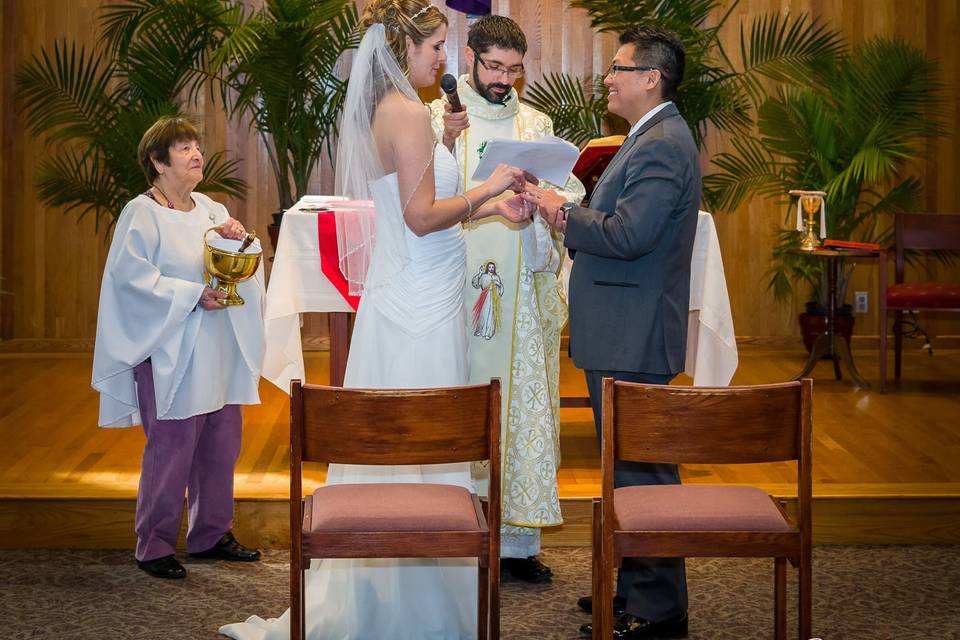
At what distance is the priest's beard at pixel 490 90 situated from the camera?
162 inches

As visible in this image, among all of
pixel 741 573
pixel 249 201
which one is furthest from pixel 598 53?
pixel 741 573

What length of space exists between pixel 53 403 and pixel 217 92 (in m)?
2.63

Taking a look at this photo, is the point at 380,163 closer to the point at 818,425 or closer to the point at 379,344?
the point at 379,344

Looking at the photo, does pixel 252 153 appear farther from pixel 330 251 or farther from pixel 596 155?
pixel 596 155

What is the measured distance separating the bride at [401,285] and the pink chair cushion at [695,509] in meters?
0.70

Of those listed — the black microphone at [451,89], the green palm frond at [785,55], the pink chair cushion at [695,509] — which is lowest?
the pink chair cushion at [695,509]

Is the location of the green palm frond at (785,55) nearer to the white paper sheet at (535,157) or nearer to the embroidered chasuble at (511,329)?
the embroidered chasuble at (511,329)

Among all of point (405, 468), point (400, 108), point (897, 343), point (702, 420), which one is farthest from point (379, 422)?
point (897, 343)

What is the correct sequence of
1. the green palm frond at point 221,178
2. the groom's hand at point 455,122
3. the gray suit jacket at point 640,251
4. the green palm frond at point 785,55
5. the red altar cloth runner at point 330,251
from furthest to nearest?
the green palm frond at point 785,55 < the green palm frond at point 221,178 < the red altar cloth runner at point 330,251 < the groom's hand at point 455,122 < the gray suit jacket at point 640,251

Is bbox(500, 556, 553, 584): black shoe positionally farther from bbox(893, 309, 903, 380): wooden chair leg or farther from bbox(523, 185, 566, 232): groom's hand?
bbox(893, 309, 903, 380): wooden chair leg

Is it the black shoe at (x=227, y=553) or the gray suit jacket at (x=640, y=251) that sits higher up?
the gray suit jacket at (x=640, y=251)

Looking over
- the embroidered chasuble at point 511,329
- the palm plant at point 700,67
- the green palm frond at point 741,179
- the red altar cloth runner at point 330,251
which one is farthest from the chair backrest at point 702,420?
the green palm frond at point 741,179

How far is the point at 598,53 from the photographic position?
8250 mm

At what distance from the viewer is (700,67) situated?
7.09m
